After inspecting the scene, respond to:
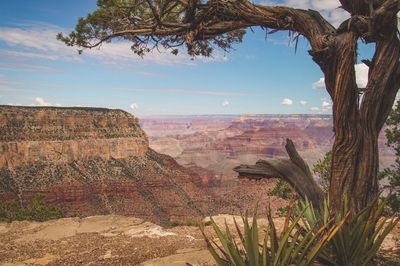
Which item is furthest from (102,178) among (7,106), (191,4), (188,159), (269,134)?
(269,134)

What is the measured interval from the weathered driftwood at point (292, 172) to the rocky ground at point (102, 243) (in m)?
1.01

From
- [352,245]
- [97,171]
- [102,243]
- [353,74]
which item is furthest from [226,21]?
[97,171]

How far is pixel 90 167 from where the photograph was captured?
214 ft

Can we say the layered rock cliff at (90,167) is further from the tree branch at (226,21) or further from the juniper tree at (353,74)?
the juniper tree at (353,74)

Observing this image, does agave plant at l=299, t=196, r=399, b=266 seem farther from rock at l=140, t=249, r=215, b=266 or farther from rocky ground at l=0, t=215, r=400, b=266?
rock at l=140, t=249, r=215, b=266

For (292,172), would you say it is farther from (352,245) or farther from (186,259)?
(186,259)

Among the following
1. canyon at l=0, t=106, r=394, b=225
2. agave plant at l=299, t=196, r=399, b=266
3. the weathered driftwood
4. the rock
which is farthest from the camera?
canyon at l=0, t=106, r=394, b=225

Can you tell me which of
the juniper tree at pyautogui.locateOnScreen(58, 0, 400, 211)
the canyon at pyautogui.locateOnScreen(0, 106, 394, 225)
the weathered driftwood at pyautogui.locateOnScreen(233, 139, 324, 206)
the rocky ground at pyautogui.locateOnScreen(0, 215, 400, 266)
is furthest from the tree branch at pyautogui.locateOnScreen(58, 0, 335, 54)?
the canyon at pyautogui.locateOnScreen(0, 106, 394, 225)

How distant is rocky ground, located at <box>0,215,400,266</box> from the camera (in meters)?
6.46

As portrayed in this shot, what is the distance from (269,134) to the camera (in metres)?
183

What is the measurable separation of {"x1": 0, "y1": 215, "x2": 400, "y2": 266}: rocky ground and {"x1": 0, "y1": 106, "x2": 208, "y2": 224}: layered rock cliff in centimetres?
3934

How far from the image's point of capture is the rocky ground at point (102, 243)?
21.2 ft

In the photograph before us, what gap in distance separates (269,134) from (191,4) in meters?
181

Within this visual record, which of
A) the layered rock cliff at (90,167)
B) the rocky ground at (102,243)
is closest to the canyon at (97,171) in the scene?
the layered rock cliff at (90,167)
